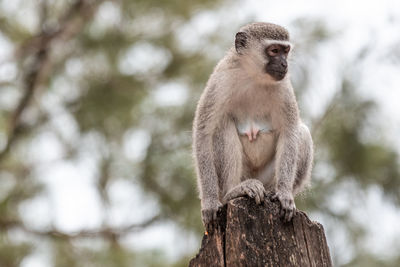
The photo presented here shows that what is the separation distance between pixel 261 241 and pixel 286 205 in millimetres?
578

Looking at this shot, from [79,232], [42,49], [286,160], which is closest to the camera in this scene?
[286,160]

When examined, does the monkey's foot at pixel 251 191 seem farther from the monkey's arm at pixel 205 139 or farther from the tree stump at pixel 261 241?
the monkey's arm at pixel 205 139

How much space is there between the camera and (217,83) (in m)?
5.11

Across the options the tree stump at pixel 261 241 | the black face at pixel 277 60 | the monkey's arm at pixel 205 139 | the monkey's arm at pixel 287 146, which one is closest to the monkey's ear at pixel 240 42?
the black face at pixel 277 60

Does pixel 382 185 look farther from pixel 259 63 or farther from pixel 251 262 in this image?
pixel 251 262

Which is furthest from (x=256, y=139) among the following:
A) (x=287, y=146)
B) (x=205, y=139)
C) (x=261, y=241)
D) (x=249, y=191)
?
(x=261, y=241)

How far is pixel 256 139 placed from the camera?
199 inches

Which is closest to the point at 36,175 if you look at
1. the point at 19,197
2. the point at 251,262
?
the point at 19,197

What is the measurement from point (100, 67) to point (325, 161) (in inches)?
A: 147

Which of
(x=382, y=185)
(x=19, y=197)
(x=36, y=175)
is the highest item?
(x=36, y=175)

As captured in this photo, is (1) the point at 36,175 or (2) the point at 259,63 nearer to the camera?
(2) the point at 259,63

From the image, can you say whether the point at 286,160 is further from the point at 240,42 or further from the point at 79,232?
the point at 79,232

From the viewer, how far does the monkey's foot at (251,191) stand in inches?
152

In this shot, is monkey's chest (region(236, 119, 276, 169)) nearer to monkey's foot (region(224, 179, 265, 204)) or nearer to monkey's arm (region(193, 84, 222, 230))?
monkey's arm (region(193, 84, 222, 230))
